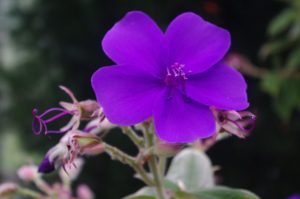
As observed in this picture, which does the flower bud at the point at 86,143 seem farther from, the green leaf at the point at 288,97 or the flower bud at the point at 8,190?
the green leaf at the point at 288,97

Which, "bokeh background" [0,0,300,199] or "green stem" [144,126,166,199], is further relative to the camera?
"bokeh background" [0,0,300,199]

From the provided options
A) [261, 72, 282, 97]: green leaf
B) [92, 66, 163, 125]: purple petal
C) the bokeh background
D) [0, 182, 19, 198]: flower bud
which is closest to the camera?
[92, 66, 163, 125]: purple petal

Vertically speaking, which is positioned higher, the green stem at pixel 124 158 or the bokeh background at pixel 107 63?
the green stem at pixel 124 158

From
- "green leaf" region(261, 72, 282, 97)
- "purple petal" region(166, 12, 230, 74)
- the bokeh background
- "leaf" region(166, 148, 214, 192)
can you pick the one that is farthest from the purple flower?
the bokeh background

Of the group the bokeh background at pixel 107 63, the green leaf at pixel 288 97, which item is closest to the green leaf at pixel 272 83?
the green leaf at pixel 288 97

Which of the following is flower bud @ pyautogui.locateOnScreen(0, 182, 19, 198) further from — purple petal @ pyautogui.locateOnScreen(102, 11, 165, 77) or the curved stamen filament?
purple petal @ pyautogui.locateOnScreen(102, 11, 165, 77)

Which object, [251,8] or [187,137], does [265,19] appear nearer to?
[251,8]

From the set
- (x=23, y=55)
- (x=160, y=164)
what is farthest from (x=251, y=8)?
(x=160, y=164)

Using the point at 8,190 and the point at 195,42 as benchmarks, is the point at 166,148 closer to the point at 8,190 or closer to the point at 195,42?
the point at 195,42
